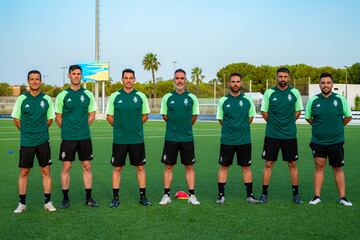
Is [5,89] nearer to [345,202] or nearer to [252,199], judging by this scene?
[252,199]

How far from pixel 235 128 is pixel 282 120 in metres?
0.70

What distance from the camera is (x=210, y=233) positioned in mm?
5293

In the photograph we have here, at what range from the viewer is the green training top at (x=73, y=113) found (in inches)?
263

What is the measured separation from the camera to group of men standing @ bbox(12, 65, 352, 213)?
6.63 meters

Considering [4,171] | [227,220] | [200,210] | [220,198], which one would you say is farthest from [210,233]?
[4,171]

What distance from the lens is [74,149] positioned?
6.74 metres

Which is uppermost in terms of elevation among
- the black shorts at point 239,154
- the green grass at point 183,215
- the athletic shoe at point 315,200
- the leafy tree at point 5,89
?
the leafy tree at point 5,89

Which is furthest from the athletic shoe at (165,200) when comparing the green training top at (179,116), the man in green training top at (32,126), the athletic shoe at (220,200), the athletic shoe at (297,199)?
the athletic shoe at (297,199)

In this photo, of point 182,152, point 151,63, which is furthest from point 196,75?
point 182,152

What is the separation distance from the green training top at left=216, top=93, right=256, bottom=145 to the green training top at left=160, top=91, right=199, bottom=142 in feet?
1.64

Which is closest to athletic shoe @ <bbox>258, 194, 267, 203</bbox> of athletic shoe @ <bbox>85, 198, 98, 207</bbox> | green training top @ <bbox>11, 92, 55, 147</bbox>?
athletic shoe @ <bbox>85, 198, 98, 207</bbox>

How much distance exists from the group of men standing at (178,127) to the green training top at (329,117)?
0.04 ft

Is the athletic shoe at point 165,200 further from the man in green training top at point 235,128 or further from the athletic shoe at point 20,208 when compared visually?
the athletic shoe at point 20,208

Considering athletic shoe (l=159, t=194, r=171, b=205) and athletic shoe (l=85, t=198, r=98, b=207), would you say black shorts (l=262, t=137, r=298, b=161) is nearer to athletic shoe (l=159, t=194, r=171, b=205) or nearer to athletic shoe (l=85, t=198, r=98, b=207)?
athletic shoe (l=159, t=194, r=171, b=205)
